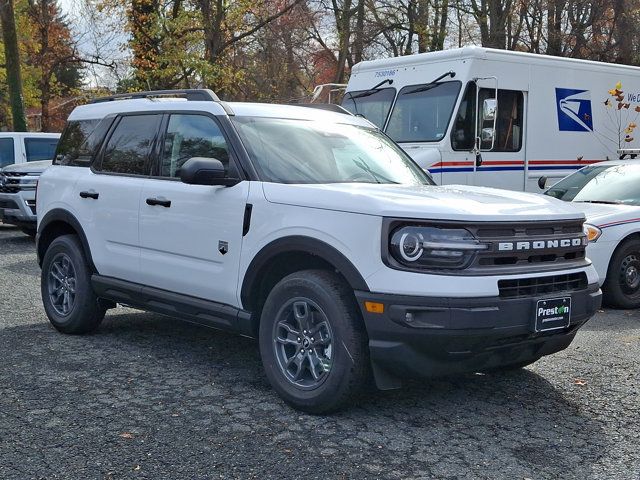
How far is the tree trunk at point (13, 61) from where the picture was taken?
23.2 metres

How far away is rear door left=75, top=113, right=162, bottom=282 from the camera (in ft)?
19.4

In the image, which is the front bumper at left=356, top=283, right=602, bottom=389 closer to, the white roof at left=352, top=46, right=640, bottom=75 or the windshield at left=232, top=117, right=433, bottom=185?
the windshield at left=232, top=117, right=433, bottom=185

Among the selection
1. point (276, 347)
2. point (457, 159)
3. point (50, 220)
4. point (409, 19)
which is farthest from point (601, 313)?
point (409, 19)

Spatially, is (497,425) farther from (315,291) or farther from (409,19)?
(409,19)

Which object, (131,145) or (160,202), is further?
(131,145)

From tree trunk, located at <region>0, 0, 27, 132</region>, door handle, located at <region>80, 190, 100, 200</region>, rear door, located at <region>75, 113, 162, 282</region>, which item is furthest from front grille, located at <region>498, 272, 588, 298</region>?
tree trunk, located at <region>0, 0, 27, 132</region>

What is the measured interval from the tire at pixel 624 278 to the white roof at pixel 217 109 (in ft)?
10.9

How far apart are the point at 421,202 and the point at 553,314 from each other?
963 millimetres

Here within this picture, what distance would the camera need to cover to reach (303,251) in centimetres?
465

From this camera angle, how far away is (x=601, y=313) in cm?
793

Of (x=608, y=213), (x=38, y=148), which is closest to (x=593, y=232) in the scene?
(x=608, y=213)

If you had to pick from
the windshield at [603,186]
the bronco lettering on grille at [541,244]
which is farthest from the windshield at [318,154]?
the windshield at [603,186]

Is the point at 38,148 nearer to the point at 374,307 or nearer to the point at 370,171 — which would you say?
the point at 370,171

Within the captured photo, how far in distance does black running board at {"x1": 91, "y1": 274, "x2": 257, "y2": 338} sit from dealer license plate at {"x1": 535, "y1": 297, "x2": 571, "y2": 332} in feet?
5.66
